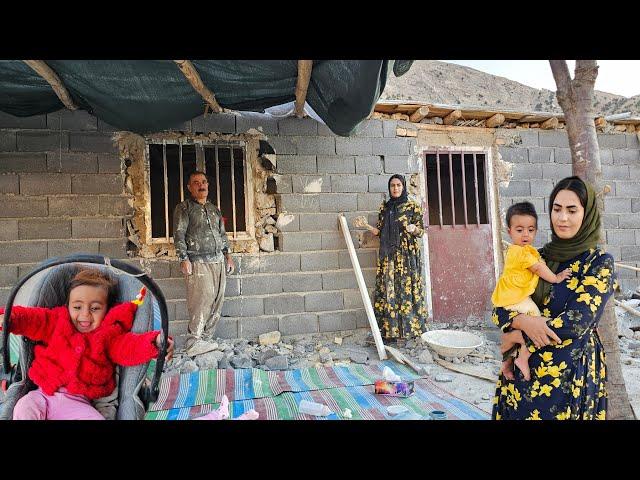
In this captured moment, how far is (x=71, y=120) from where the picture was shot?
430 centimetres

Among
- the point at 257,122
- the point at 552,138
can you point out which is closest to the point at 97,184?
the point at 257,122

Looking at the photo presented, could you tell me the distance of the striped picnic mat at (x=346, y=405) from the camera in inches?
110

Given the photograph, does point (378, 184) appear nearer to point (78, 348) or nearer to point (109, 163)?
point (109, 163)

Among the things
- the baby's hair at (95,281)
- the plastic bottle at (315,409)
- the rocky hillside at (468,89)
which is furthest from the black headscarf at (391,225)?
the rocky hillside at (468,89)

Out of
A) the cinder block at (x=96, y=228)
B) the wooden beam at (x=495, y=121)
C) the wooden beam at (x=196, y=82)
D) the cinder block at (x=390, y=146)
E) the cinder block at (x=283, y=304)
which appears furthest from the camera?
the wooden beam at (x=495, y=121)

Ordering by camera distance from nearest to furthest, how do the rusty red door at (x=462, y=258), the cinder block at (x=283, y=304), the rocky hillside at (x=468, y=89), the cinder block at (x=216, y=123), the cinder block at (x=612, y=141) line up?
1. the cinder block at (x=216, y=123)
2. the cinder block at (x=283, y=304)
3. the rusty red door at (x=462, y=258)
4. the cinder block at (x=612, y=141)
5. the rocky hillside at (x=468, y=89)

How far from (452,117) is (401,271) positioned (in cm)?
214

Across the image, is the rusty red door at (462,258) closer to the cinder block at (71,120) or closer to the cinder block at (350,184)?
the cinder block at (350,184)

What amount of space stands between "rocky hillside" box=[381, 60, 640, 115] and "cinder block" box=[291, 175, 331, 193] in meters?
17.0

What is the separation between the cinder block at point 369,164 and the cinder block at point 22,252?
3577 millimetres

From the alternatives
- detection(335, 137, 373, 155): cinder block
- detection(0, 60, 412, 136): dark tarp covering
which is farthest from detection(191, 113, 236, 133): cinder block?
detection(335, 137, 373, 155): cinder block

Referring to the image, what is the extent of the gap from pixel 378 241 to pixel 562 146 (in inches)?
121

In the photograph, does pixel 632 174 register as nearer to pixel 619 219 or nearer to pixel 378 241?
pixel 619 219

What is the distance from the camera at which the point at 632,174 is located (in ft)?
19.1
